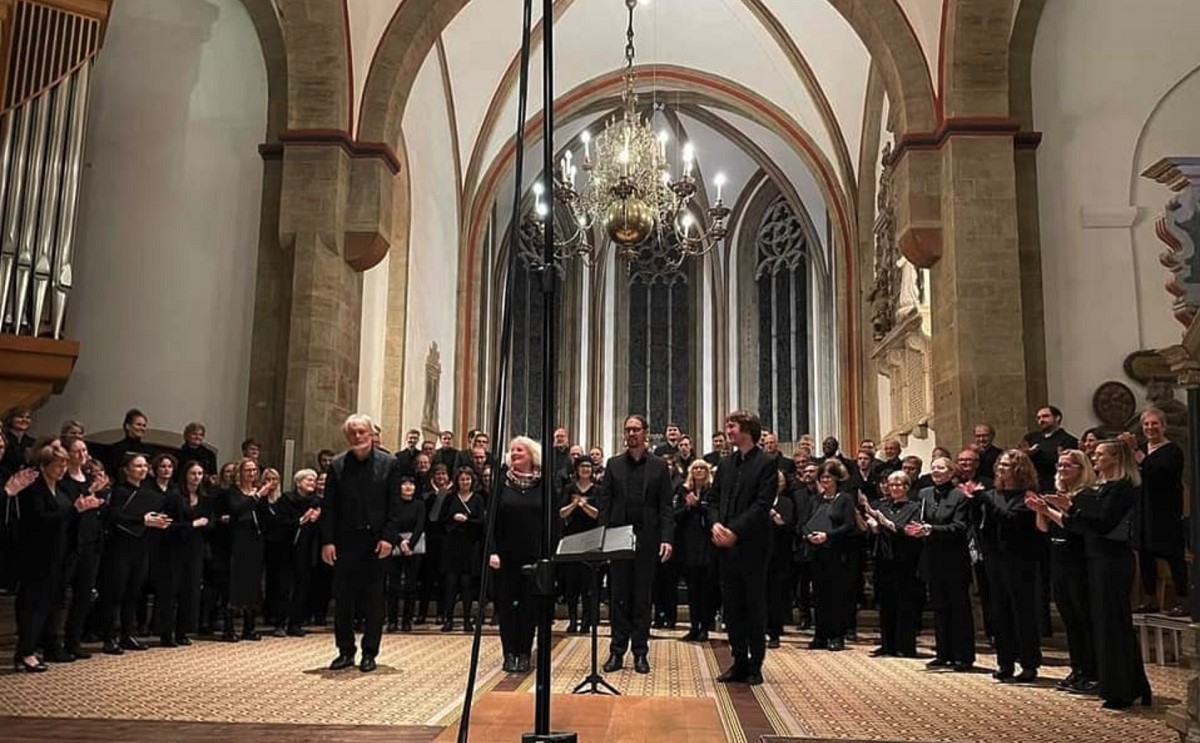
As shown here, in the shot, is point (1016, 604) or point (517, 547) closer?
point (1016, 604)

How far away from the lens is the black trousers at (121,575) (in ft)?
22.2

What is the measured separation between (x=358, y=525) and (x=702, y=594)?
3416 mm

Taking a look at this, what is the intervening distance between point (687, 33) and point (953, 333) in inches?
317

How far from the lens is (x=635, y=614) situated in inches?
245

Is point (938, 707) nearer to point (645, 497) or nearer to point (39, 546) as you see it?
point (645, 497)

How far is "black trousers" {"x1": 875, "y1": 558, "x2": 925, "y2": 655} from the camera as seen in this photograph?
7219 mm

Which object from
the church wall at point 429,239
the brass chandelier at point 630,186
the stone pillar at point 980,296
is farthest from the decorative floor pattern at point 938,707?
the church wall at point 429,239

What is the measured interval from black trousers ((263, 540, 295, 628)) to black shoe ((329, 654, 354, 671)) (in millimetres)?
2456

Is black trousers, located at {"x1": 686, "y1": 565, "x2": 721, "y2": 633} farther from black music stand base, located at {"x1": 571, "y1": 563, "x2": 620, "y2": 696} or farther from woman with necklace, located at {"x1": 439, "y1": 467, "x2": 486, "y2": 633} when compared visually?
black music stand base, located at {"x1": 571, "y1": 563, "x2": 620, "y2": 696}

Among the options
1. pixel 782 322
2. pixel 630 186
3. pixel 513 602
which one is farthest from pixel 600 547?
pixel 782 322

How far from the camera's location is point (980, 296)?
30.7 ft

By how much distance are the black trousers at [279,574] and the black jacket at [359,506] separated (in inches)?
92.1

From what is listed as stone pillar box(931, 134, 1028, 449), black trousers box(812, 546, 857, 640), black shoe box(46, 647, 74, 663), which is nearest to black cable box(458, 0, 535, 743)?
black shoe box(46, 647, 74, 663)

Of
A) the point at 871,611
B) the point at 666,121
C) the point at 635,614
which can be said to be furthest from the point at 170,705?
the point at 666,121
